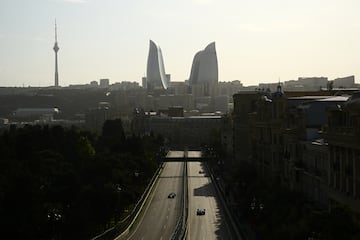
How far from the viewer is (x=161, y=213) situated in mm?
42781

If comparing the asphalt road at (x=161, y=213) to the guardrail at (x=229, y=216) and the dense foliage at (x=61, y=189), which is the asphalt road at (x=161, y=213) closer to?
the dense foliage at (x=61, y=189)

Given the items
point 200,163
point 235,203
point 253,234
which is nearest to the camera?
point 253,234

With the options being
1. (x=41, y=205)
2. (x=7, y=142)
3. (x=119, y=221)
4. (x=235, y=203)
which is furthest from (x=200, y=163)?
(x=41, y=205)

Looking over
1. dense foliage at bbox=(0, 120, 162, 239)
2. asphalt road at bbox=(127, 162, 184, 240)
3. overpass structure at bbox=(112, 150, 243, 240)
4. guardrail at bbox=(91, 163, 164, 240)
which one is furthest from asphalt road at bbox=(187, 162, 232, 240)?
dense foliage at bbox=(0, 120, 162, 239)

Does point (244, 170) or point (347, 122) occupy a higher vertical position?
point (347, 122)

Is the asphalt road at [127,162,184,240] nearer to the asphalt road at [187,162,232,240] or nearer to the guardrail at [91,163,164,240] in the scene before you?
the guardrail at [91,163,164,240]

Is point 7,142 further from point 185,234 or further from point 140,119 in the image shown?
point 140,119

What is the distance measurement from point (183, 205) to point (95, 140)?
97.6 feet

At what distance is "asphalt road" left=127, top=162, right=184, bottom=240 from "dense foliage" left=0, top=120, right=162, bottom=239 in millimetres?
1193

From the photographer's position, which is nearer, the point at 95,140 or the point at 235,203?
the point at 235,203

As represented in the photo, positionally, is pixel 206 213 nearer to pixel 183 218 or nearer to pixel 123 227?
pixel 183 218

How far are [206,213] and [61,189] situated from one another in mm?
9053

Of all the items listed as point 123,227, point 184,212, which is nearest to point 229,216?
point 184,212

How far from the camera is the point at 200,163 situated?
82.9m
